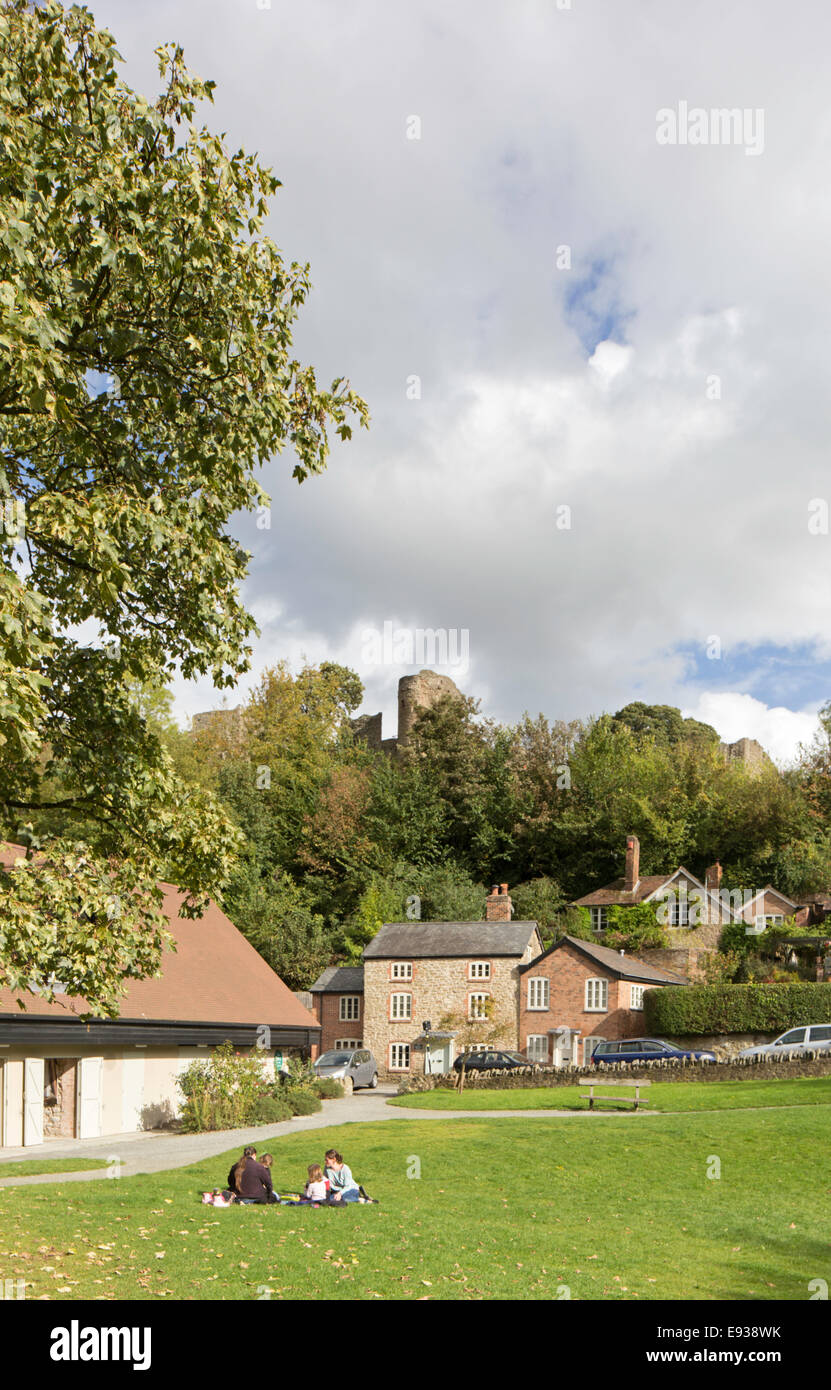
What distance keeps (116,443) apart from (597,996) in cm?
3652

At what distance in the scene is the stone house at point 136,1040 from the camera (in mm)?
22562

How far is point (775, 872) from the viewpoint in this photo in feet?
181

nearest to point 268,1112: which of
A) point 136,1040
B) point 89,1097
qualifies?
point 136,1040

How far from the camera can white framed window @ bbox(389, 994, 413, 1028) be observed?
45562 millimetres

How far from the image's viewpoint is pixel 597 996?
139ft

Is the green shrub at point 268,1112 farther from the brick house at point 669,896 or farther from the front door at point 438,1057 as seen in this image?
the brick house at point 669,896

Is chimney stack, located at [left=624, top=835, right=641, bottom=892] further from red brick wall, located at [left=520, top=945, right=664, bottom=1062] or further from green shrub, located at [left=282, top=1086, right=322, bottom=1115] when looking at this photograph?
green shrub, located at [left=282, top=1086, right=322, bottom=1115]

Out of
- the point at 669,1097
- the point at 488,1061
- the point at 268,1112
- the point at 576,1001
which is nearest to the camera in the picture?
the point at 268,1112

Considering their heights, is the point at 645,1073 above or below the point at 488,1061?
above

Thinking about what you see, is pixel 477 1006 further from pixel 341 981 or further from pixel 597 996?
pixel 341 981

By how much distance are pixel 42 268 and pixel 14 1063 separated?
1830 cm
